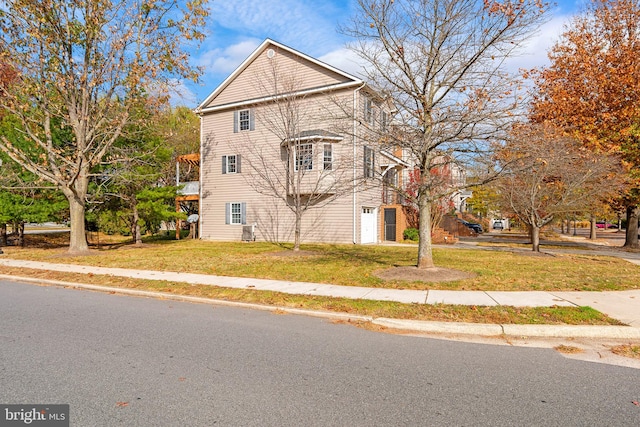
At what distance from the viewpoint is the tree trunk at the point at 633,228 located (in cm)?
2212

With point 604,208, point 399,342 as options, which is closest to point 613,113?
point 604,208

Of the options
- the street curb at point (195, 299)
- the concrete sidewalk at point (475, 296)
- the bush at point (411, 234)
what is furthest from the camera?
the bush at point (411, 234)

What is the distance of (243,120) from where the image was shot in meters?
24.7

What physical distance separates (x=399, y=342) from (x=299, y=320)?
1.89 m

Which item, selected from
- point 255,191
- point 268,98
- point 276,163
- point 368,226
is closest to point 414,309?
point 368,226

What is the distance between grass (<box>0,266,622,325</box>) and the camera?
625cm

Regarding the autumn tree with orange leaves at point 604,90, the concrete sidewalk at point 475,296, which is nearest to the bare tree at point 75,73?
the concrete sidewalk at point 475,296

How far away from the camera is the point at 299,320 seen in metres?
6.72

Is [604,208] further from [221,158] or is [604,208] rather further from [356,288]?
[221,158]

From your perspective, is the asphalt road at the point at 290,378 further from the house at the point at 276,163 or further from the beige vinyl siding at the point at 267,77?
the beige vinyl siding at the point at 267,77

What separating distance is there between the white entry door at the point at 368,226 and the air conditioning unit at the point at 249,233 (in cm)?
669

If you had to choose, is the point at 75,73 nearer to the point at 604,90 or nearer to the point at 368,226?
the point at 368,226

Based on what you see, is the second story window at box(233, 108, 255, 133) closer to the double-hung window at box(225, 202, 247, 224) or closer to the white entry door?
the double-hung window at box(225, 202, 247, 224)

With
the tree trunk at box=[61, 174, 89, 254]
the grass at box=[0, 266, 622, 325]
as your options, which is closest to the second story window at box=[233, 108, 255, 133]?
the tree trunk at box=[61, 174, 89, 254]
